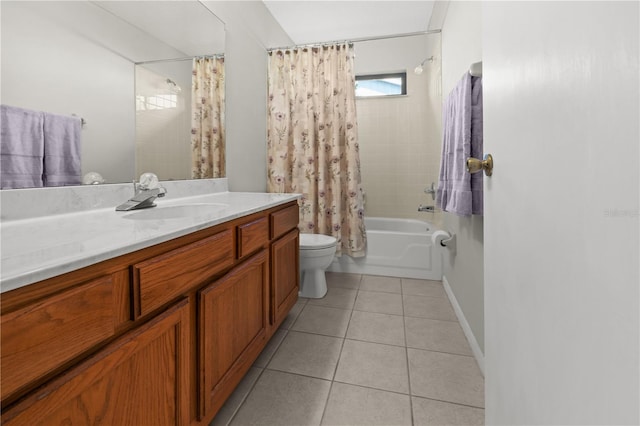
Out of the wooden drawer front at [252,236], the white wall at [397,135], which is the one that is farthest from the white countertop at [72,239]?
the white wall at [397,135]

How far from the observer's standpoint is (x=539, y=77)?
1.89 feet

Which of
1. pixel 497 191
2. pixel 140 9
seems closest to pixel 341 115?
pixel 140 9

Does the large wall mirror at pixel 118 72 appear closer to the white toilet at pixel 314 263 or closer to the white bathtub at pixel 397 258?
the white toilet at pixel 314 263

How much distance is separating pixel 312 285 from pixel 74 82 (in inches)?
72.1

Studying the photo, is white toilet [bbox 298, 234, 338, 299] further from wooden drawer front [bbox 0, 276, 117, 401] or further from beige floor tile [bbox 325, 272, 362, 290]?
wooden drawer front [bbox 0, 276, 117, 401]

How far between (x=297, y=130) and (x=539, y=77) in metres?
2.27

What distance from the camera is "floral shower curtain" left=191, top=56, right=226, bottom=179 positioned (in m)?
1.87

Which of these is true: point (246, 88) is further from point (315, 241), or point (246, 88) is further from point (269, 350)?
point (269, 350)

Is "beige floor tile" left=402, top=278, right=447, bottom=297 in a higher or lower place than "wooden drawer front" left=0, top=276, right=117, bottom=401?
lower

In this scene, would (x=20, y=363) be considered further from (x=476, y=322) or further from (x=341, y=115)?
(x=341, y=115)

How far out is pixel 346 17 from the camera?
2965mm

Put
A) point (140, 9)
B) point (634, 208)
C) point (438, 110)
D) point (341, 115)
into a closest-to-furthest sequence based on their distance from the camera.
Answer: point (634, 208) < point (140, 9) < point (341, 115) < point (438, 110)

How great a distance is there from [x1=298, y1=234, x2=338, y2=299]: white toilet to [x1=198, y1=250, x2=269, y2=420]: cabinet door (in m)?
0.79

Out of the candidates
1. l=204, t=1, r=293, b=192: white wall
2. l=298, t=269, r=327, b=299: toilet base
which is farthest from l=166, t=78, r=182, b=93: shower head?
l=298, t=269, r=327, b=299: toilet base
